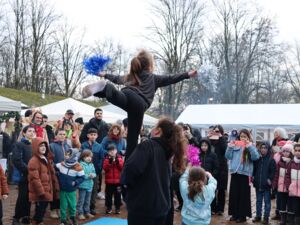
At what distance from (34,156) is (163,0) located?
28844 mm

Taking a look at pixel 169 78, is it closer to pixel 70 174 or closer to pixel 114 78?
pixel 114 78

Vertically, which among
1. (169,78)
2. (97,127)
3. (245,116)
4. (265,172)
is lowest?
(265,172)

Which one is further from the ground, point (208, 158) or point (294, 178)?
point (208, 158)

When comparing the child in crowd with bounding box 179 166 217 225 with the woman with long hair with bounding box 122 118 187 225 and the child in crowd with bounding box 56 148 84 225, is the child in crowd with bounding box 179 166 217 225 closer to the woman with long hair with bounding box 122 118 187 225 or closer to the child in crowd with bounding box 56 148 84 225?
the woman with long hair with bounding box 122 118 187 225

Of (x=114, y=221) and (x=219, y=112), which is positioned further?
(x=219, y=112)

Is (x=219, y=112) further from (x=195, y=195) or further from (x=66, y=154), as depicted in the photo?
(x=195, y=195)

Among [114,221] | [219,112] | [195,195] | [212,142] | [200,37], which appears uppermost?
[200,37]

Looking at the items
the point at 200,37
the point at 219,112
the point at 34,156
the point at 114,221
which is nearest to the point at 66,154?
the point at 34,156

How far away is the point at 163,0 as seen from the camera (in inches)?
1302

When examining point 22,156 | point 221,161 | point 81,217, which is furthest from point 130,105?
point 221,161

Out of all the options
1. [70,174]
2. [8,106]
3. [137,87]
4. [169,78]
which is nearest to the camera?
[137,87]

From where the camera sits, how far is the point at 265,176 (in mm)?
7047

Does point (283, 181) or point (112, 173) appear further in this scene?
point (112, 173)

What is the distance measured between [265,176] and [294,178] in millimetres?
583
